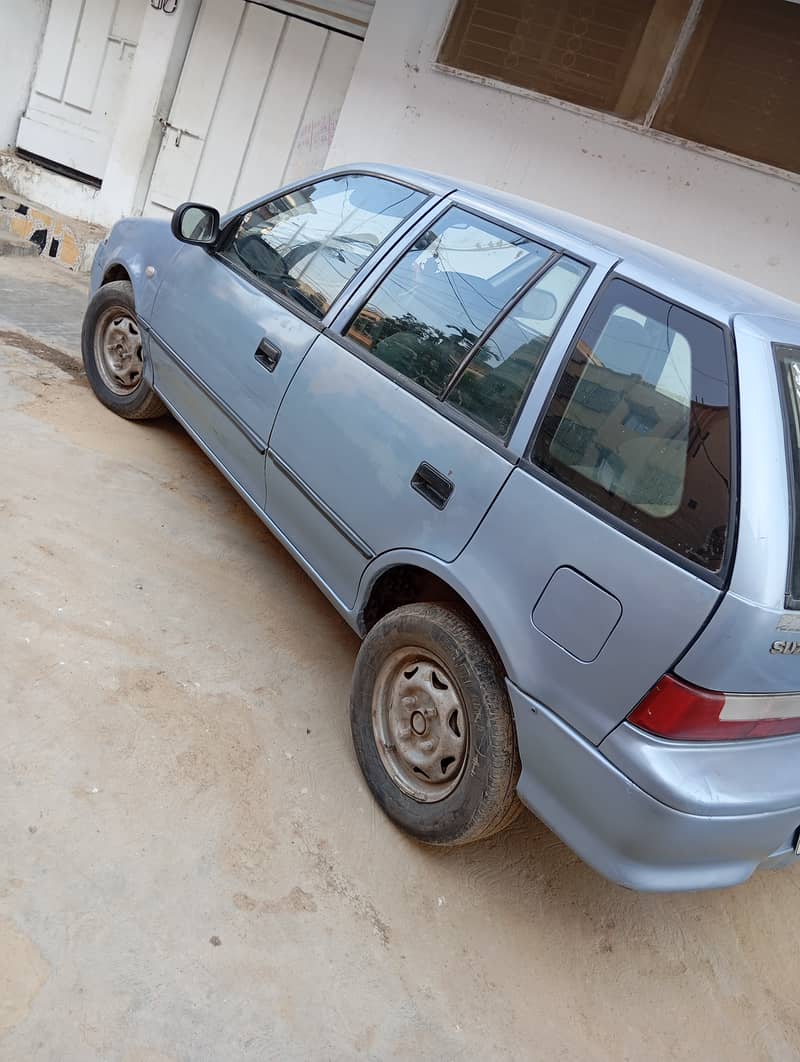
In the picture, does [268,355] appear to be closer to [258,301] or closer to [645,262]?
[258,301]

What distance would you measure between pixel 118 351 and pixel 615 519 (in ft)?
10.3

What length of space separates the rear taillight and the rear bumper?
129 mm

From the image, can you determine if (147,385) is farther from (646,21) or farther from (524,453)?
(646,21)

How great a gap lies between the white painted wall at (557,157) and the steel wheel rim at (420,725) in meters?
4.29

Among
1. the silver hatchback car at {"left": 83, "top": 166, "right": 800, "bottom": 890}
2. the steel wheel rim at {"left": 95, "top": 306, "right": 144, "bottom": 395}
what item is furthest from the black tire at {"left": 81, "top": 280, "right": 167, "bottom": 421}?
the silver hatchback car at {"left": 83, "top": 166, "right": 800, "bottom": 890}

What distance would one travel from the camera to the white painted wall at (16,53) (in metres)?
8.15

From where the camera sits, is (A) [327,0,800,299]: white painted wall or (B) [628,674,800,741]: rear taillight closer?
(B) [628,674,800,741]: rear taillight

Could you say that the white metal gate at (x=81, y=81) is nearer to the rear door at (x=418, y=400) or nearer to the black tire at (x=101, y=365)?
the black tire at (x=101, y=365)

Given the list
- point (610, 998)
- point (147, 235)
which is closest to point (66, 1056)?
point (610, 998)

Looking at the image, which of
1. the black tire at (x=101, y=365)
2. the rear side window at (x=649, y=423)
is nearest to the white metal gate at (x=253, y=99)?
the black tire at (x=101, y=365)

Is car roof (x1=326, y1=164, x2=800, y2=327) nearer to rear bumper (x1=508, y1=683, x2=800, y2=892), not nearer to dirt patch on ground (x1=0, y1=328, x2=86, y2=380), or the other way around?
rear bumper (x1=508, y1=683, x2=800, y2=892)

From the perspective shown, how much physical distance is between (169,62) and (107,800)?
23.0ft

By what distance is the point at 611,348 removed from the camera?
2.37 meters

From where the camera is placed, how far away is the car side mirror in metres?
3.77
